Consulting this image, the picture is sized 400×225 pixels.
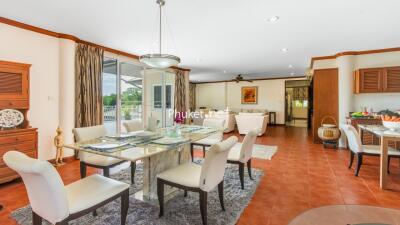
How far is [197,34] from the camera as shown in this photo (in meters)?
3.82

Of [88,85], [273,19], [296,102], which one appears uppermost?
[273,19]

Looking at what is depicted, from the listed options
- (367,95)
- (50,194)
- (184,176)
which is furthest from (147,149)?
(367,95)

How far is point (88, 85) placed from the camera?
172 inches

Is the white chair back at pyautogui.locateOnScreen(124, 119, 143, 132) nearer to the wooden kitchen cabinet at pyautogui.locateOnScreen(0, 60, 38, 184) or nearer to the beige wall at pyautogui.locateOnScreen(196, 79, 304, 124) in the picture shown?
the wooden kitchen cabinet at pyautogui.locateOnScreen(0, 60, 38, 184)

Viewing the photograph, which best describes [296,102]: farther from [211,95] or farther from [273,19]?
[273,19]

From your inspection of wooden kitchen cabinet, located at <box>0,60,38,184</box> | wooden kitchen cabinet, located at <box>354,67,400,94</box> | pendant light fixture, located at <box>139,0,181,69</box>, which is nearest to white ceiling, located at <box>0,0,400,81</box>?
wooden kitchen cabinet, located at <box>354,67,400,94</box>

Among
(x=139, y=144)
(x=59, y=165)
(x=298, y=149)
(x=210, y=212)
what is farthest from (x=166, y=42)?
(x=298, y=149)

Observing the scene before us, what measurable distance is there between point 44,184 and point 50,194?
7cm

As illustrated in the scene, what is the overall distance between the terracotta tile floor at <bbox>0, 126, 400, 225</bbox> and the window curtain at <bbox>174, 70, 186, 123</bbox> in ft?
12.5

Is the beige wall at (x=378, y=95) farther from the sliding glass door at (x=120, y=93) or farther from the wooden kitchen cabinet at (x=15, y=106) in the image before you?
the wooden kitchen cabinet at (x=15, y=106)

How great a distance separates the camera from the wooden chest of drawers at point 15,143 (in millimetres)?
2832

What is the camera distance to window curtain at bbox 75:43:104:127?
13.8ft

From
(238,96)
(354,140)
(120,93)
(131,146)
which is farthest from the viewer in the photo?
(238,96)

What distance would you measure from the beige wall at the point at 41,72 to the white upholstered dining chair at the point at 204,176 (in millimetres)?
2925
